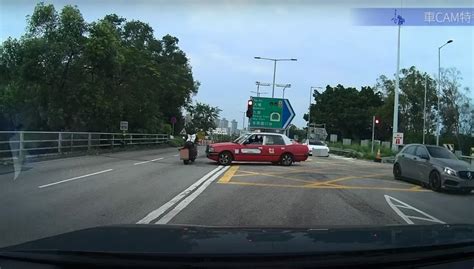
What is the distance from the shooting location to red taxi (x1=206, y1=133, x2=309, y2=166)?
867 inches

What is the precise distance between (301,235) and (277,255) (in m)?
0.78

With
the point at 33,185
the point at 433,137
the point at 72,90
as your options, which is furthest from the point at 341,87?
the point at 33,185

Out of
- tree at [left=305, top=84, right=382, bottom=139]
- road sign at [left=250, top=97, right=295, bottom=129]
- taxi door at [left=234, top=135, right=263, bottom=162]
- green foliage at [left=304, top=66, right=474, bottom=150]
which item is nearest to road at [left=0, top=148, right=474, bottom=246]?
taxi door at [left=234, top=135, right=263, bottom=162]

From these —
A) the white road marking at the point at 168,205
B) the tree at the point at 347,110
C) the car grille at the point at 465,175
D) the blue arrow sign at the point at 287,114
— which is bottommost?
the white road marking at the point at 168,205

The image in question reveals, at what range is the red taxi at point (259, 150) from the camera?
22.0 meters

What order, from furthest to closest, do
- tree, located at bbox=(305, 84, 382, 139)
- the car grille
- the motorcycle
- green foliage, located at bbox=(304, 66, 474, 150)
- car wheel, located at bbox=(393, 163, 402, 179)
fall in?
tree, located at bbox=(305, 84, 382, 139)
green foliage, located at bbox=(304, 66, 474, 150)
the motorcycle
car wheel, located at bbox=(393, 163, 402, 179)
the car grille

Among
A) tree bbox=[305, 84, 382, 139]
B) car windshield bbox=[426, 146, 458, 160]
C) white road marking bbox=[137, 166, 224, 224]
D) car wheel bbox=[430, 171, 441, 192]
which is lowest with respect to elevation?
white road marking bbox=[137, 166, 224, 224]

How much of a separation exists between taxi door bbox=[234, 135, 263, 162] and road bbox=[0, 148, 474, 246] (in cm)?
562

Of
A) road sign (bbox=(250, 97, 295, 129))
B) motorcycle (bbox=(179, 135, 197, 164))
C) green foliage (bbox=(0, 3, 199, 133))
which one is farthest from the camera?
road sign (bbox=(250, 97, 295, 129))

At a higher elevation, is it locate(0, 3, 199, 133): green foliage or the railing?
locate(0, 3, 199, 133): green foliage

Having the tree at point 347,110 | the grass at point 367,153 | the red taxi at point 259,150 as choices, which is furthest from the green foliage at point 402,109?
the red taxi at point 259,150

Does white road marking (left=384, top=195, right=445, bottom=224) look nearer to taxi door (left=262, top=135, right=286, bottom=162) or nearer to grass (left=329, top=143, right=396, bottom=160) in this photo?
taxi door (left=262, top=135, right=286, bottom=162)

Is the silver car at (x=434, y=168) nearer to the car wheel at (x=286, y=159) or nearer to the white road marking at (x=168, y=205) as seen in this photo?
the car wheel at (x=286, y=159)

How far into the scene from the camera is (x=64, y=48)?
1109 inches
